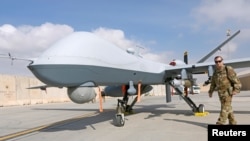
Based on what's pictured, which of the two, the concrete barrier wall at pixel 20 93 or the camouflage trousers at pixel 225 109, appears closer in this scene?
the camouflage trousers at pixel 225 109

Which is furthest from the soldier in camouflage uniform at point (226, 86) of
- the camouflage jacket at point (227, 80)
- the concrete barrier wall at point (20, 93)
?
the concrete barrier wall at point (20, 93)

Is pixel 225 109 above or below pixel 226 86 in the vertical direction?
below

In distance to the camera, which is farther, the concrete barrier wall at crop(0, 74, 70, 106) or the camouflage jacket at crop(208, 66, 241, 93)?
the concrete barrier wall at crop(0, 74, 70, 106)

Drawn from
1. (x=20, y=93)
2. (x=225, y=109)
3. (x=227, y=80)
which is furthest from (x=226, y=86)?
(x=20, y=93)

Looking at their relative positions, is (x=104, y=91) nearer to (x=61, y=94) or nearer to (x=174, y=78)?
(x=174, y=78)

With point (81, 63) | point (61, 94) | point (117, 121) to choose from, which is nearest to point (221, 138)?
point (81, 63)

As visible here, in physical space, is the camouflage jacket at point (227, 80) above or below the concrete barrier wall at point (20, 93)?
above

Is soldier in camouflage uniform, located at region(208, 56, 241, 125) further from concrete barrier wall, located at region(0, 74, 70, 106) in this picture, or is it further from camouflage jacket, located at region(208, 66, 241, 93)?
concrete barrier wall, located at region(0, 74, 70, 106)


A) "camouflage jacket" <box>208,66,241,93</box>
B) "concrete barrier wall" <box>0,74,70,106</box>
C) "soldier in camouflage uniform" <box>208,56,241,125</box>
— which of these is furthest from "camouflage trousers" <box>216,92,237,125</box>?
"concrete barrier wall" <box>0,74,70,106</box>

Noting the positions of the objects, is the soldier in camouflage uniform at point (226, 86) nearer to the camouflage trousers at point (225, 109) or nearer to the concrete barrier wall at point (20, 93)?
the camouflage trousers at point (225, 109)

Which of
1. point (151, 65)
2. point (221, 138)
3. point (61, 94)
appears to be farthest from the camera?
point (61, 94)

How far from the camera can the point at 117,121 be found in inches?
427

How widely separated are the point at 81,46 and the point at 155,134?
3570 millimetres

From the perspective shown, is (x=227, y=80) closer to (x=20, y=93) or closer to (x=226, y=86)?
(x=226, y=86)
